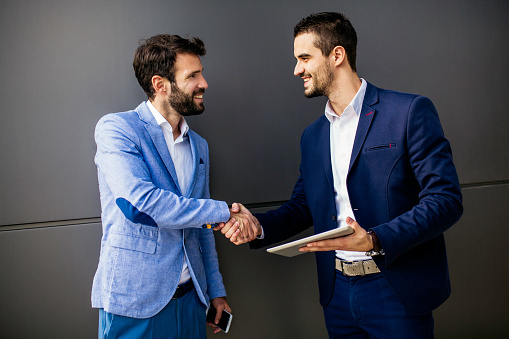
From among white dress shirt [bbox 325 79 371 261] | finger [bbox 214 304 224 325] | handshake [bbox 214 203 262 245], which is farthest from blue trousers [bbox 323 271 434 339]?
finger [bbox 214 304 224 325]

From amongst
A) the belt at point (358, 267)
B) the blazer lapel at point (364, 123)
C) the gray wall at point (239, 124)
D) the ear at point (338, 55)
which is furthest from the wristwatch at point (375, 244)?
the gray wall at point (239, 124)

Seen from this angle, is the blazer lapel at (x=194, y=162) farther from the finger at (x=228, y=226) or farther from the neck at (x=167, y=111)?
the finger at (x=228, y=226)

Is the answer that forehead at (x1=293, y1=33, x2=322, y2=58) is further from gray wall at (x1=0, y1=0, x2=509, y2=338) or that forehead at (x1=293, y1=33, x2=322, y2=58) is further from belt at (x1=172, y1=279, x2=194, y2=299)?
A: belt at (x1=172, y1=279, x2=194, y2=299)

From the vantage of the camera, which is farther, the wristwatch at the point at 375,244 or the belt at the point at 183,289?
the belt at the point at 183,289

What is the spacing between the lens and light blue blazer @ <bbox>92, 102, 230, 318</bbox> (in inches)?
61.4

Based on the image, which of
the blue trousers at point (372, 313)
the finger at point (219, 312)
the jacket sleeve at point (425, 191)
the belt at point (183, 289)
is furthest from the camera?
the finger at point (219, 312)

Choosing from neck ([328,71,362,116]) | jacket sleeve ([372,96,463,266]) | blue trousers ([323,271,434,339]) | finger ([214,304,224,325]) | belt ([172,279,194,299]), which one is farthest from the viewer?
finger ([214,304,224,325])

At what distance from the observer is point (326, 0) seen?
98.3 inches

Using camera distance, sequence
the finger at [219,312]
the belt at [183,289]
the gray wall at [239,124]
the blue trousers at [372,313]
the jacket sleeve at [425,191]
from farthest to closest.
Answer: the gray wall at [239,124], the finger at [219,312], the belt at [183,289], the blue trousers at [372,313], the jacket sleeve at [425,191]

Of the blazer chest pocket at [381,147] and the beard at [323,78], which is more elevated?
the beard at [323,78]

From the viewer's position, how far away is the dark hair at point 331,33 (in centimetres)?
188

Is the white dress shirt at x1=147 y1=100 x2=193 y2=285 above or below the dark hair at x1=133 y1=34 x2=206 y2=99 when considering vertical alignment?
below

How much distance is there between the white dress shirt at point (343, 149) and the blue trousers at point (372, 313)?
0.14 metres

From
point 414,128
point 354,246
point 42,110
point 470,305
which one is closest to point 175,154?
point 42,110
